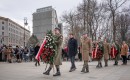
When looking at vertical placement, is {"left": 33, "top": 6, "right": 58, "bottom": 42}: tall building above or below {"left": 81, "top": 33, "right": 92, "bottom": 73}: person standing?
above

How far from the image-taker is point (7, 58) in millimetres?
26844

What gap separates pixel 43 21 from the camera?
420 ft

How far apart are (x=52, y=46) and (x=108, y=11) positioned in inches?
1157

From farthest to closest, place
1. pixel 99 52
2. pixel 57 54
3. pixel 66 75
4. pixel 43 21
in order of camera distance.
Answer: pixel 43 21, pixel 99 52, pixel 66 75, pixel 57 54

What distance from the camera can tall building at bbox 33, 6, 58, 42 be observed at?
126 metres

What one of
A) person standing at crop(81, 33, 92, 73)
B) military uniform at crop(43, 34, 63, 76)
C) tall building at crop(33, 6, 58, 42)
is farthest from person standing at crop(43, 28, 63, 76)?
tall building at crop(33, 6, 58, 42)

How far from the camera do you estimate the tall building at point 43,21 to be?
412 ft

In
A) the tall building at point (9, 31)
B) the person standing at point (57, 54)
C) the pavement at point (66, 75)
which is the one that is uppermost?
the tall building at point (9, 31)

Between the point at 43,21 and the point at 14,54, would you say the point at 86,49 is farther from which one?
the point at 43,21

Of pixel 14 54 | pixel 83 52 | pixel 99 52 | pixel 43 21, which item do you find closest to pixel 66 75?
pixel 83 52

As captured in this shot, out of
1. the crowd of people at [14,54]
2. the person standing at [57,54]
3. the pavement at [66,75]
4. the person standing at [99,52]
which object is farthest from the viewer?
the crowd of people at [14,54]

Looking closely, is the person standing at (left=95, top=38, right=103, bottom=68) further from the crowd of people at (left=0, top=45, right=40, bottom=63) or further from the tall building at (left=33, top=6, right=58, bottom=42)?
the tall building at (left=33, top=6, right=58, bottom=42)

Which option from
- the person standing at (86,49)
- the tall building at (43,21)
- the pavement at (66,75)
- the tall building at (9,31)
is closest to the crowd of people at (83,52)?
the person standing at (86,49)

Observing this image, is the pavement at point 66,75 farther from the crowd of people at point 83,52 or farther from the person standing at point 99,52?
the person standing at point 99,52
